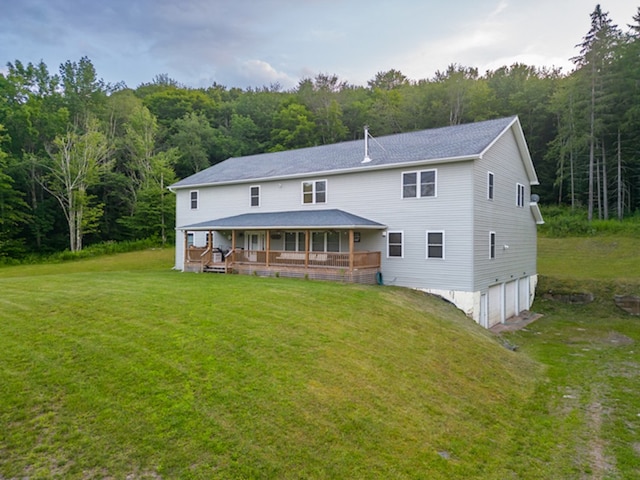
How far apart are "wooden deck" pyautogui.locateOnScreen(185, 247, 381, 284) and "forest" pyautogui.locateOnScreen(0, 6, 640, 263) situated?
18.9m

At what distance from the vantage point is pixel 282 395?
18.9ft

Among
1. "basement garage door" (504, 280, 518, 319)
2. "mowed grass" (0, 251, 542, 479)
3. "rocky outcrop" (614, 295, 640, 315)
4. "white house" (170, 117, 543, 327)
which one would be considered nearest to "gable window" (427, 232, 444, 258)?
"white house" (170, 117, 543, 327)

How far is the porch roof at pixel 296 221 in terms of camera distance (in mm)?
15653

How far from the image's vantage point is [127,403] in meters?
5.14

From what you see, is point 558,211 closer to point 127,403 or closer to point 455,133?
point 455,133

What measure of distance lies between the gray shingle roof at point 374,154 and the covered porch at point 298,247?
2319mm

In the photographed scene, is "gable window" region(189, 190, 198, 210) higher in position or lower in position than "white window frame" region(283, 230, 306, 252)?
higher

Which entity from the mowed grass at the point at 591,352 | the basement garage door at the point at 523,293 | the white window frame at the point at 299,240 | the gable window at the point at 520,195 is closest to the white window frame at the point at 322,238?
the white window frame at the point at 299,240

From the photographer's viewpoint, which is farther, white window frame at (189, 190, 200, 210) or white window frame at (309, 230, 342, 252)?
→ white window frame at (189, 190, 200, 210)

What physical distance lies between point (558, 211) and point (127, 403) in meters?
35.3

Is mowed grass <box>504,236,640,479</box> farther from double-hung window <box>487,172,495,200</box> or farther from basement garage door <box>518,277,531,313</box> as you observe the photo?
double-hung window <box>487,172,495,200</box>

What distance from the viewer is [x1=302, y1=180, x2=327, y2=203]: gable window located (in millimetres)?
18375

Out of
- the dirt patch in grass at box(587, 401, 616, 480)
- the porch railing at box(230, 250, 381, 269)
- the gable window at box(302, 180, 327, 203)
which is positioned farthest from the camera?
the gable window at box(302, 180, 327, 203)

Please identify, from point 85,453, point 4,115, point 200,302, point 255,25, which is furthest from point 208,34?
point 85,453
